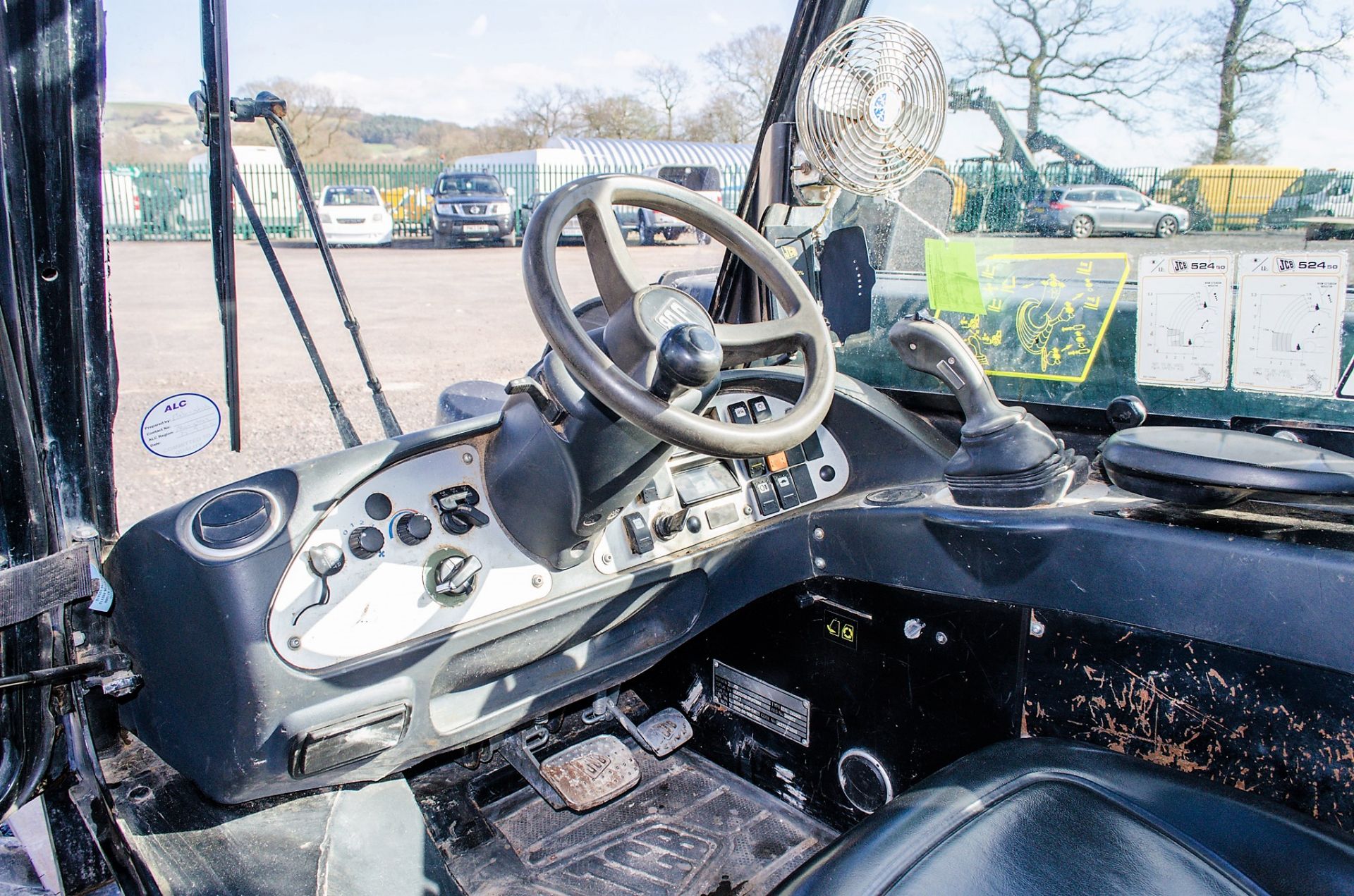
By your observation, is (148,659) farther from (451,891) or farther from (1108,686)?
(1108,686)

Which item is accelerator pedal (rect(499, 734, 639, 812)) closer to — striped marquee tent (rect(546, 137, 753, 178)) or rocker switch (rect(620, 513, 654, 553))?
rocker switch (rect(620, 513, 654, 553))

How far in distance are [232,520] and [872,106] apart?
1403 millimetres

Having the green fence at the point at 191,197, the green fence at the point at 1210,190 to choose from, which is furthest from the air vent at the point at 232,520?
the green fence at the point at 1210,190

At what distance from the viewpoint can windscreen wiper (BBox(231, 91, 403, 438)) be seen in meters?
1.44

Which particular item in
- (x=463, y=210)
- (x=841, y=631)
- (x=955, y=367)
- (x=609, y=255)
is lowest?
(x=841, y=631)

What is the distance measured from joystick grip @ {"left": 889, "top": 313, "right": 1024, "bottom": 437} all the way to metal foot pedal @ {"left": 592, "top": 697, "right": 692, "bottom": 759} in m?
1.10

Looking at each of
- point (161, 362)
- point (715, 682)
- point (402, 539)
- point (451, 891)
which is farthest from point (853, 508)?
point (161, 362)

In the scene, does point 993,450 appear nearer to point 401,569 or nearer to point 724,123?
point 401,569

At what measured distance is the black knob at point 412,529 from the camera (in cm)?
159

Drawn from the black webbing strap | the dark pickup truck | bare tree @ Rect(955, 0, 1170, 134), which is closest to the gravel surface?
the black webbing strap

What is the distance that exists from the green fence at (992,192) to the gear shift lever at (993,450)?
1.05ft

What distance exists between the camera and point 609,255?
57.0 inches

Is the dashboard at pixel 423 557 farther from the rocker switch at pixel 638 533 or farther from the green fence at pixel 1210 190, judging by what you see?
the green fence at pixel 1210 190

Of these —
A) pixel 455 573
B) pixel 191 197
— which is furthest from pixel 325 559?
pixel 191 197
